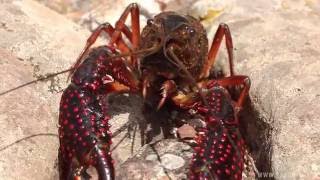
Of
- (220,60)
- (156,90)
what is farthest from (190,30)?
(220,60)

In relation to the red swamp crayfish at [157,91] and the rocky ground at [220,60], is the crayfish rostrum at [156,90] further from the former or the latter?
the rocky ground at [220,60]

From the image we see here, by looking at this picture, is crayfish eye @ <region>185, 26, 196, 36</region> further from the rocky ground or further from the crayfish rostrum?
the rocky ground

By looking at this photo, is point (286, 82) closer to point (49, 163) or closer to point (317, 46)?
point (317, 46)

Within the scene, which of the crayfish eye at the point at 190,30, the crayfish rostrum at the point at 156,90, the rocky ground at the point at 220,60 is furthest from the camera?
the crayfish eye at the point at 190,30

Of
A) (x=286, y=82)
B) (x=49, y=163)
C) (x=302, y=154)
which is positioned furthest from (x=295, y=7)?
(x=49, y=163)

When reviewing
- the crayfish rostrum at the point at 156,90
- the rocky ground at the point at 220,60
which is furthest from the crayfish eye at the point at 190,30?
the rocky ground at the point at 220,60

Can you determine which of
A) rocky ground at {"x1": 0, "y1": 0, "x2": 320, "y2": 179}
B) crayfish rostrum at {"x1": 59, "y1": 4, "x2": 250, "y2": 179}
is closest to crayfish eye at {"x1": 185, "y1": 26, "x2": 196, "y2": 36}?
crayfish rostrum at {"x1": 59, "y1": 4, "x2": 250, "y2": 179}

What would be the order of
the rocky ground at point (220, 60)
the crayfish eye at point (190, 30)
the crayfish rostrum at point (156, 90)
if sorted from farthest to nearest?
the crayfish eye at point (190, 30) → the rocky ground at point (220, 60) → the crayfish rostrum at point (156, 90)
